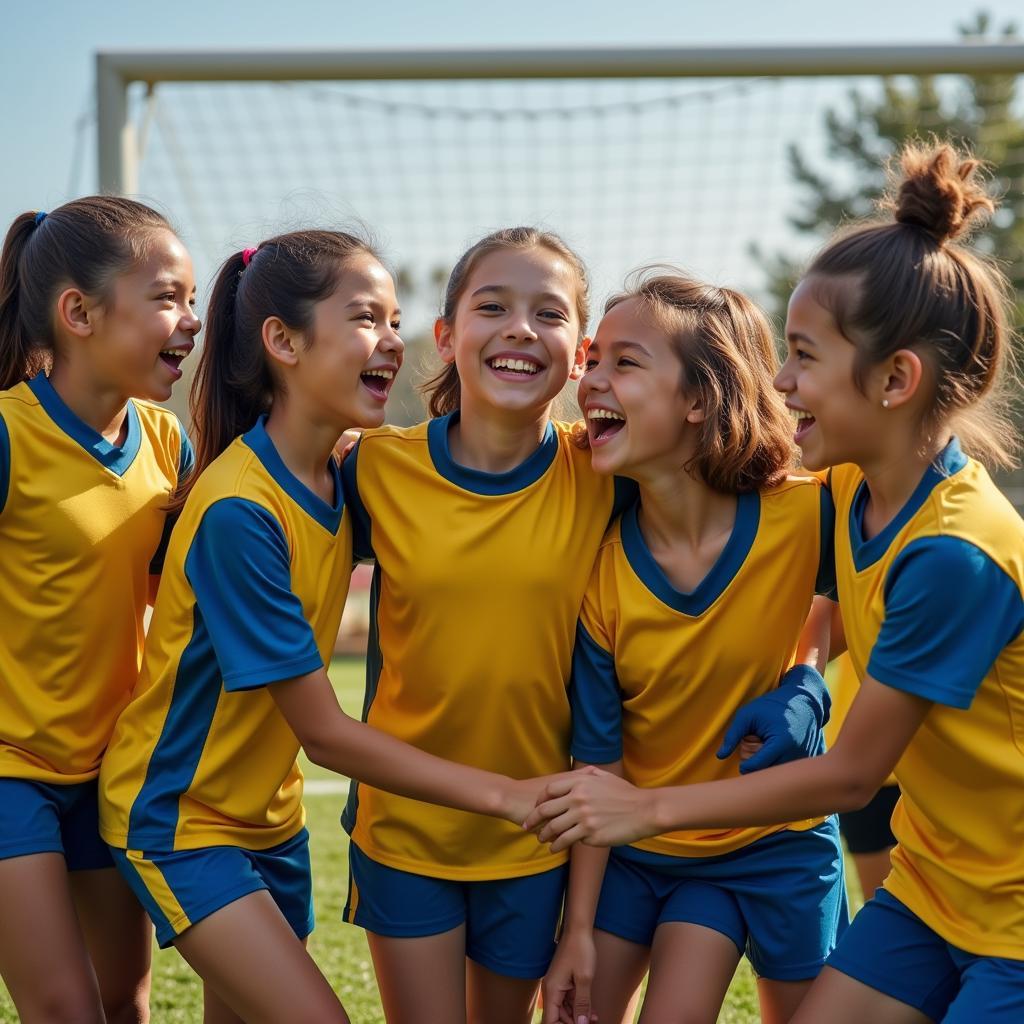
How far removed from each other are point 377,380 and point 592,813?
3.32 feet

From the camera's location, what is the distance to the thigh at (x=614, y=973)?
2551 mm

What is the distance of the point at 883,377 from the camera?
2275 millimetres

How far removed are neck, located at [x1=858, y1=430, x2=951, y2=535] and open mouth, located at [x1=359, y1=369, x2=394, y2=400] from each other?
3.32 feet

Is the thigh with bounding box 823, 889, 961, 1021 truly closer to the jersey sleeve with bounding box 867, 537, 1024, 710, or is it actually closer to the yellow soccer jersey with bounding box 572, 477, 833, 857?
the yellow soccer jersey with bounding box 572, 477, 833, 857

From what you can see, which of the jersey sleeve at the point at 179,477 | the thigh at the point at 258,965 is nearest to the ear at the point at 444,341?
the jersey sleeve at the point at 179,477

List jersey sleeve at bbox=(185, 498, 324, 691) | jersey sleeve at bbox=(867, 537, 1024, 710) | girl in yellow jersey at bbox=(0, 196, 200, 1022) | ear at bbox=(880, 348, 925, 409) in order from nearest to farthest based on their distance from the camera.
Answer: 1. jersey sleeve at bbox=(867, 537, 1024, 710)
2. ear at bbox=(880, 348, 925, 409)
3. jersey sleeve at bbox=(185, 498, 324, 691)
4. girl in yellow jersey at bbox=(0, 196, 200, 1022)

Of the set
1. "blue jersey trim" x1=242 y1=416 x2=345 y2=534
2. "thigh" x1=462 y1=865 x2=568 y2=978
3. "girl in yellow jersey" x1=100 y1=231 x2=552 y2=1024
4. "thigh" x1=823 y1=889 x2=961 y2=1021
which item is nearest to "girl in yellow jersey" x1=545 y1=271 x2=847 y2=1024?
"thigh" x1=462 y1=865 x2=568 y2=978

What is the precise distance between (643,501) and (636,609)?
26 centimetres

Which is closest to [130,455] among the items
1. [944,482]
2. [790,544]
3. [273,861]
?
[273,861]

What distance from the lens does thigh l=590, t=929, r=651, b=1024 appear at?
2.55 m

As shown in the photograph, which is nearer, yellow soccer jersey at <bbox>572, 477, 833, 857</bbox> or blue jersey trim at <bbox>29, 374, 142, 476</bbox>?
yellow soccer jersey at <bbox>572, 477, 833, 857</bbox>

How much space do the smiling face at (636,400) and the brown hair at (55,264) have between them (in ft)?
3.40

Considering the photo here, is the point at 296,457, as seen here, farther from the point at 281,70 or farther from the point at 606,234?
the point at 606,234

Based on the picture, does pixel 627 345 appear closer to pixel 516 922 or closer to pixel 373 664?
pixel 373 664
